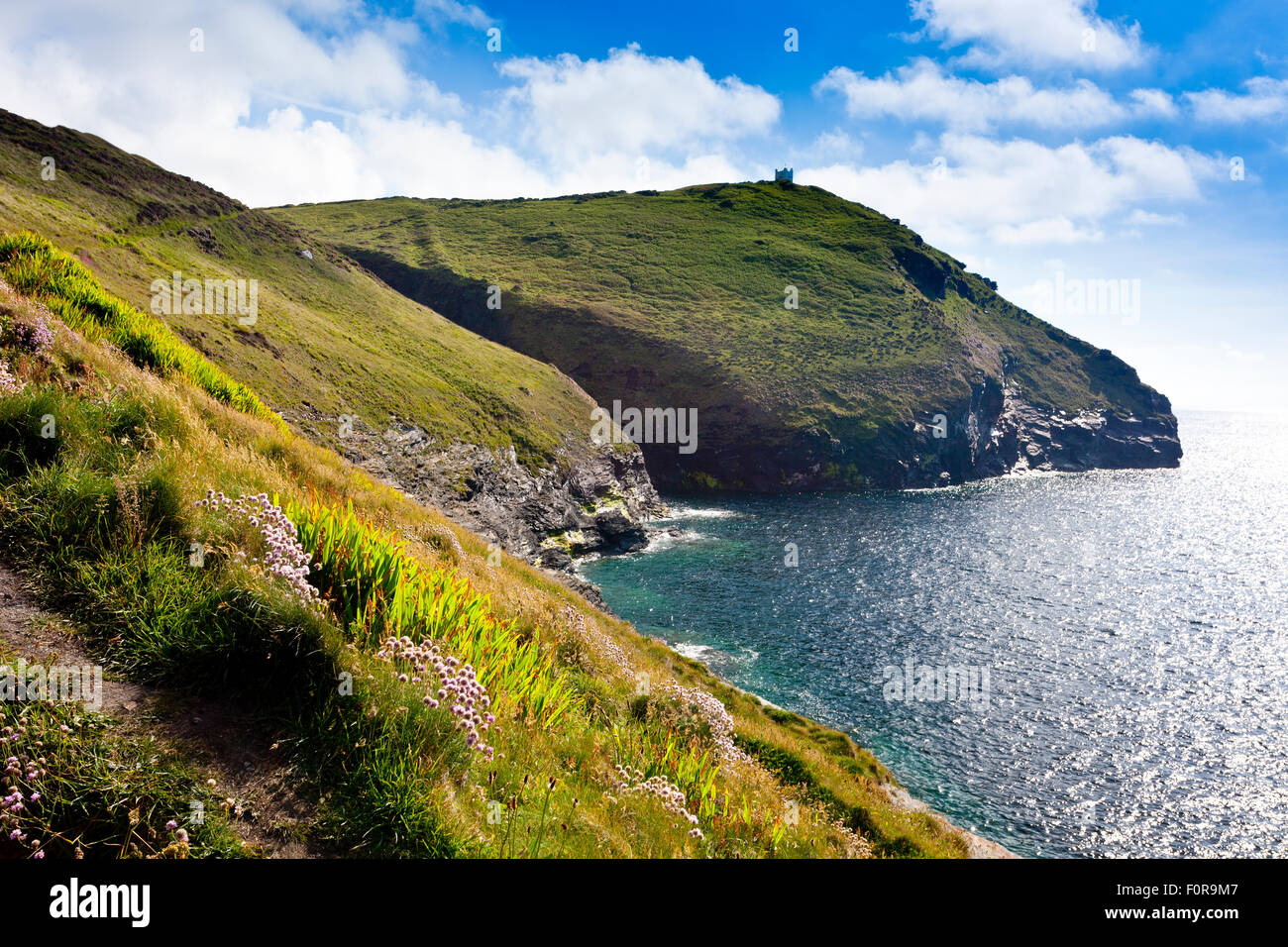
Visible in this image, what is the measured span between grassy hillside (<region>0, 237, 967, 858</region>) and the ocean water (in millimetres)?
24059

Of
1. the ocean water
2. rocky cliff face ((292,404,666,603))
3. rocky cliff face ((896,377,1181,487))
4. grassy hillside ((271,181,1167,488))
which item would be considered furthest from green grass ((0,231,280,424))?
rocky cliff face ((896,377,1181,487))

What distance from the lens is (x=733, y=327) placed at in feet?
484

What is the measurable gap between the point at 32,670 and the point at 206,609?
120cm

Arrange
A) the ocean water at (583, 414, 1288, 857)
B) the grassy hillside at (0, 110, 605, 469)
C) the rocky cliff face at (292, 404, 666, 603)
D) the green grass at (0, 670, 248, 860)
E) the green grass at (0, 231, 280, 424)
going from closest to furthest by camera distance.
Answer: the green grass at (0, 670, 248, 860) < the green grass at (0, 231, 280, 424) < the ocean water at (583, 414, 1288, 857) < the grassy hillside at (0, 110, 605, 469) < the rocky cliff face at (292, 404, 666, 603)

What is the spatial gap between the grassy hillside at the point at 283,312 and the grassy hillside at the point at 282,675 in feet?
144

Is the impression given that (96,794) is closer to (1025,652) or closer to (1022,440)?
(1025,652)

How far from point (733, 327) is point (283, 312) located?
106729 millimetres

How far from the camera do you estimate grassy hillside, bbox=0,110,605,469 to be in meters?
48.1

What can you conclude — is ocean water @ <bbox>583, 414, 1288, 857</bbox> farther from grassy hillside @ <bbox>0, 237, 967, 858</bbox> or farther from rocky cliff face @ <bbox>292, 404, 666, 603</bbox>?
grassy hillside @ <bbox>0, 237, 967, 858</bbox>

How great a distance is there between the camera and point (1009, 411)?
15875cm

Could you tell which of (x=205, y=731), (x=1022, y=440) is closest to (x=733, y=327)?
(x=1022, y=440)

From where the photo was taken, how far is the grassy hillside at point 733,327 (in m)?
120
